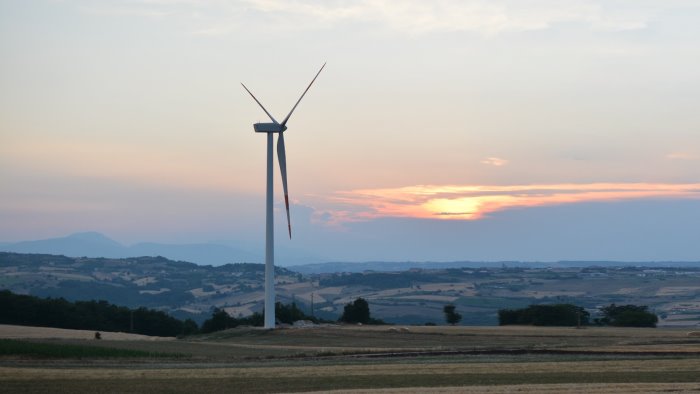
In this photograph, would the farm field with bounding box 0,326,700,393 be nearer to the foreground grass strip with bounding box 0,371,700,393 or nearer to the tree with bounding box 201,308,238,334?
the foreground grass strip with bounding box 0,371,700,393

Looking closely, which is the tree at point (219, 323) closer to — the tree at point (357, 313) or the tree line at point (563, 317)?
the tree at point (357, 313)

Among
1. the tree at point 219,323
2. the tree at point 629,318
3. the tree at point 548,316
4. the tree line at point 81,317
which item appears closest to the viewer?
the tree at point 548,316

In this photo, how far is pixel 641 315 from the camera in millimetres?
127812

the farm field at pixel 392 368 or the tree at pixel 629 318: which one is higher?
the tree at pixel 629 318

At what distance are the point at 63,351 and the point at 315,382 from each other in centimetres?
2760

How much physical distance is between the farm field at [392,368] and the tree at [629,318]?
40642 millimetres

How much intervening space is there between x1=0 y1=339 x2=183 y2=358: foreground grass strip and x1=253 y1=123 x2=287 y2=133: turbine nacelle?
3703cm

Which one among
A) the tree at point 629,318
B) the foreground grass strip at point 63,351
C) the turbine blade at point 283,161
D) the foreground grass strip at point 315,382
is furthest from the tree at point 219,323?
the foreground grass strip at point 315,382

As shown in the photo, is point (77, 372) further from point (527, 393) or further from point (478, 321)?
point (478, 321)

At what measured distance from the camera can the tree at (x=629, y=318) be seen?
125812 mm

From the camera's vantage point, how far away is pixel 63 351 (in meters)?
67.4

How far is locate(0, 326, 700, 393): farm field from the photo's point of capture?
44.6 m

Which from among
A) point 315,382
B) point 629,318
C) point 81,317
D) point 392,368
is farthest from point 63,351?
point 629,318

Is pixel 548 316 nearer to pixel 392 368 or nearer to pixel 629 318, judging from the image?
pixel 629 318
